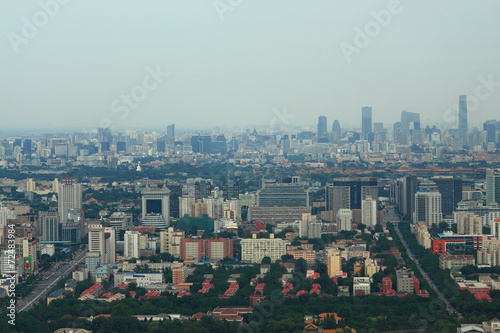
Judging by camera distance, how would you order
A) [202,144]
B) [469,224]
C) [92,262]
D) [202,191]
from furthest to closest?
[202,144] → [202,191] → [469,224] → [92,262]

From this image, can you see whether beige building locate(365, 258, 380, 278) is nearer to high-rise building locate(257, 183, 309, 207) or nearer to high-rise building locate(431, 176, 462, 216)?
high-rise building locate(431, 176, 462, 216)

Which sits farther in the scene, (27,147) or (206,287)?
(27,147)

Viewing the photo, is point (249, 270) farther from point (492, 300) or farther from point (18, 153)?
point (18, 153)

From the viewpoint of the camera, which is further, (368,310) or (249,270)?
(249,270)

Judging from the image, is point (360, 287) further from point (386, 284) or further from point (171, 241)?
point (171, 241)

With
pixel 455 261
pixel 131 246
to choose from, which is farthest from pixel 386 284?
pixel 131 246

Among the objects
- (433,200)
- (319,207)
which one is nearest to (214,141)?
(319,207)
